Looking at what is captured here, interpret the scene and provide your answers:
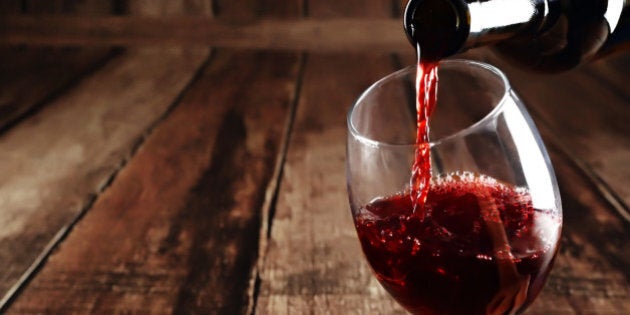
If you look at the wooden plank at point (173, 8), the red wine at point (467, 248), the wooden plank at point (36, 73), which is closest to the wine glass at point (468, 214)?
the red wine at point (467, 248)

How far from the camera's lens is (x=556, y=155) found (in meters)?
1.04

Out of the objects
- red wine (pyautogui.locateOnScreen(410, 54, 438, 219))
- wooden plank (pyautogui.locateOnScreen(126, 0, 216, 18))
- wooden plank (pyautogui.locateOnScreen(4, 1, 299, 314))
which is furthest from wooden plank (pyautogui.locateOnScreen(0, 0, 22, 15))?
red wine (pyautogui.locateOnScreen(410, 54, 438, 219))

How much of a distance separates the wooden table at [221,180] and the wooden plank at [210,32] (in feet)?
0.12

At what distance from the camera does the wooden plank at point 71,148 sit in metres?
0.88

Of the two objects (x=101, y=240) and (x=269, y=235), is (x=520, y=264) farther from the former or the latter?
(x=101, y=240)

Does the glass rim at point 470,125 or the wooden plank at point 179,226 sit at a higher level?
the glass rim at point 470,125

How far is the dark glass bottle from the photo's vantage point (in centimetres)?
54

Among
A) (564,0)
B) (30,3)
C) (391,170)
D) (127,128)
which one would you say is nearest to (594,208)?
(564,0)

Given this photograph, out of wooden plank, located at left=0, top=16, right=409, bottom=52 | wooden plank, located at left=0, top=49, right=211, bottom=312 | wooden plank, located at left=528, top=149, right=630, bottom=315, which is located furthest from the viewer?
wooden plank, located at left=0, top=16, right=409, bottom=52

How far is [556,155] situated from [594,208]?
18cm

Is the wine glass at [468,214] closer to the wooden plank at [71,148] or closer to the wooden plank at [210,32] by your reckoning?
the wooden plank at [71,148]

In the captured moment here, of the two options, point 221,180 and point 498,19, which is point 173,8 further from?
point 498,19

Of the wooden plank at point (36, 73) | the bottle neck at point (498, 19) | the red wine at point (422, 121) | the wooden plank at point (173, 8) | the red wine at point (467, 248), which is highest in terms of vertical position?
the bottle neck at point (498, 19)

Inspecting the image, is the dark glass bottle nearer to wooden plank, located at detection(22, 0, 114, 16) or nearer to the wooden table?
the wooden table
